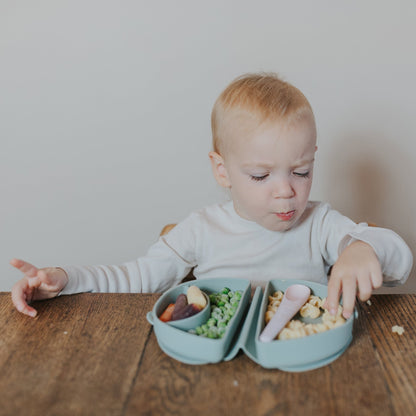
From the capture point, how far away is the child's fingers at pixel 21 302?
827 mm

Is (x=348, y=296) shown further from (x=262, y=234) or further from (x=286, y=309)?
(x=262, y=234)

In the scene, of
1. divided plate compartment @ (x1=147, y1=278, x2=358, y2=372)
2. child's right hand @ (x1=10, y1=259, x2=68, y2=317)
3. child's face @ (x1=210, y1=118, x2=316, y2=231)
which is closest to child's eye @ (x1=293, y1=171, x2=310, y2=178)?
child's face @ (x1=210, y1=118, x2=316, y2=231)

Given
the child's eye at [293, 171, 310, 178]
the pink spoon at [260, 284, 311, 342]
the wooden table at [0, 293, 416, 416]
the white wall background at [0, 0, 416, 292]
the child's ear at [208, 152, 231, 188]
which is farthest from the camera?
the white wall background at [0, 0, 416, 292]

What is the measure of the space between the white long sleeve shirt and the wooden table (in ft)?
0.99

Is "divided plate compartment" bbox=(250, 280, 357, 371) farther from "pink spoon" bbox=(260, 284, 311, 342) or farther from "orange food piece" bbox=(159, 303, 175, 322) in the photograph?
"orange food piece" bbox=(159, 303, 175, 322)

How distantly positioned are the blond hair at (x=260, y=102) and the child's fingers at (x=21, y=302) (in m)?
0.48

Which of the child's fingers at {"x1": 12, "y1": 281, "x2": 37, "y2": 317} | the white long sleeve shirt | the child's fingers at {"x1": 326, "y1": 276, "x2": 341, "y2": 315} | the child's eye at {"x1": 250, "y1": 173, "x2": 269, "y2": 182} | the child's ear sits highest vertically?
the child's eye at {"x1": 250, "y1": 173, "x2": 269, "y2": 182}

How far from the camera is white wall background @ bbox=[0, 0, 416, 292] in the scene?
1538mm

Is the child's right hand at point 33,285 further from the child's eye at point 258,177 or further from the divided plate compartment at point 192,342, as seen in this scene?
the child's eye at point 258,177

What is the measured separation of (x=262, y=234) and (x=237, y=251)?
0.07 m

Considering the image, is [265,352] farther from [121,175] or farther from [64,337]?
[121,175]

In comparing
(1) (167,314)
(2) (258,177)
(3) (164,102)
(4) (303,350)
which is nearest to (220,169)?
(2) (258,177)

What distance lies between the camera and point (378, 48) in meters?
1.54

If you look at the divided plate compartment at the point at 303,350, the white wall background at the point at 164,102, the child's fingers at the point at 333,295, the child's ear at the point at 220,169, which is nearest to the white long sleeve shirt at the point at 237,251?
the child's ear at the point at 220,169
